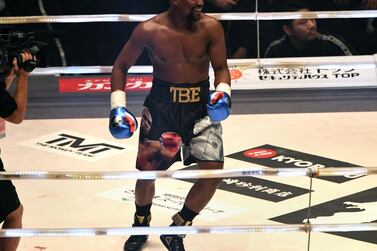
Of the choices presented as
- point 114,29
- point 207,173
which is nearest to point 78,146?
point 114,29

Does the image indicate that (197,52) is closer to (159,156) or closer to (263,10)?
(159,156)

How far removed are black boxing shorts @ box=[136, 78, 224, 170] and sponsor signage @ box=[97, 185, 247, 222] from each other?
595 millimetres

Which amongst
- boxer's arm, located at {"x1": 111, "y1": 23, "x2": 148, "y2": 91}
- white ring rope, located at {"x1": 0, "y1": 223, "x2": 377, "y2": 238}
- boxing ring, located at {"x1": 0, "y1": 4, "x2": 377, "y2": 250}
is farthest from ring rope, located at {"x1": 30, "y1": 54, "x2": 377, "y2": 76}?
white ring rope, located at {"x1": 0, "y1": 223, "x2": 377, "y2": 238}

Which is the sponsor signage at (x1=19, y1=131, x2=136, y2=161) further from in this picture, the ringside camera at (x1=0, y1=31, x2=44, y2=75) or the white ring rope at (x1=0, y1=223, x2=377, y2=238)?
the white ring rope at (x1=0, y1=223, x2=377, y2=238)

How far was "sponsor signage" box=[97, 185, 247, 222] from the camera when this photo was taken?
478cm

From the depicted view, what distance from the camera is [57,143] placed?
5.77 m

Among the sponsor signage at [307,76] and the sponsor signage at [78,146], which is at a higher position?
the sponsor signage at [307,76]

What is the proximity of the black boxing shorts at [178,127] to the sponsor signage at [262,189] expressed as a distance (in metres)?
0.85

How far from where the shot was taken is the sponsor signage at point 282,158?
5.37 metres

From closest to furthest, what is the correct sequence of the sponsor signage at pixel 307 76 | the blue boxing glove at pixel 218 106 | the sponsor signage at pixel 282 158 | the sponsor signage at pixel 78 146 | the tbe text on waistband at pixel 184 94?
the blue boxing glove at pixel 218 106 < the tbe text on waistband at pixel 184 94 < the sponsor signage at pixel 282 158 < the sponsor signage at pixel 78 146 < the sponsor signage at pixel 307 76

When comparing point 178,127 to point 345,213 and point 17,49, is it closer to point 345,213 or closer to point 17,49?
point 17,49

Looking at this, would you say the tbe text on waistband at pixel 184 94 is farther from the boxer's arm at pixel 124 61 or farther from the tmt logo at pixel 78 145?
the tmt logo at pixel 78 145

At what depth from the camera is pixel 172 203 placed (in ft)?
16.1

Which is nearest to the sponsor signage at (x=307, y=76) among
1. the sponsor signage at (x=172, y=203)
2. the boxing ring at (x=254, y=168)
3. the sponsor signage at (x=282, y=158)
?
the boxing ring at (x=254, y=168)
